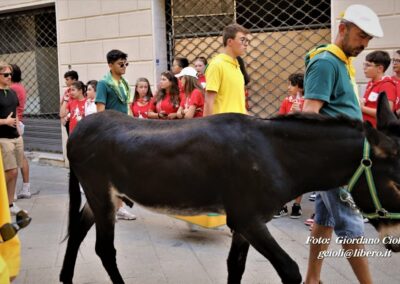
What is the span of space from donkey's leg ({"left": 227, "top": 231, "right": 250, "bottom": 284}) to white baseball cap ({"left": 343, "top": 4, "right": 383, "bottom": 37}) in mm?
1546

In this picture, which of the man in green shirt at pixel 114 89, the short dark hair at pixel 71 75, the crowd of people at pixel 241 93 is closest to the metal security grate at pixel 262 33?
the crowd of people at pixel 241 93

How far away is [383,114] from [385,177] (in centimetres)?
36

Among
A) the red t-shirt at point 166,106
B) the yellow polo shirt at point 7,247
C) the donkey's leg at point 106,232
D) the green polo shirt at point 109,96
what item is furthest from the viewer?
the red t-shirt at point 166,106

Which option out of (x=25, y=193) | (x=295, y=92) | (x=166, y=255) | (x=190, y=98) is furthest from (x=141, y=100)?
(x=166, y=255)

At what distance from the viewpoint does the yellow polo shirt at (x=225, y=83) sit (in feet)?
16.8

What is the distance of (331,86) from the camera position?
128 inches

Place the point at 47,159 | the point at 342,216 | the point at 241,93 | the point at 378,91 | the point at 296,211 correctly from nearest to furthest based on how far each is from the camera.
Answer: the point at 342,216 → the point at 241,93 → the point at 378,91 → the point at 296,211 → the point at 47,159

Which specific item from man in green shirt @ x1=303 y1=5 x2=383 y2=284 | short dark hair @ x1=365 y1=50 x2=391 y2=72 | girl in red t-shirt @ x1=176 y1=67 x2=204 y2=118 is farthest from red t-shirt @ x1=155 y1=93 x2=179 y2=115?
man in green shirt @ x1=303 y1=5 x2=383 y2=284

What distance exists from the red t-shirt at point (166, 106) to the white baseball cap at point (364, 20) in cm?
395

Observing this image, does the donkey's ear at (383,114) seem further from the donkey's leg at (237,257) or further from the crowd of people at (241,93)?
the donkey's leg at (237,257)

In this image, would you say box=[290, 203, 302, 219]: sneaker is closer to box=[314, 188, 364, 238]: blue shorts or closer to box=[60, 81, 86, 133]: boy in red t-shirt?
box=[314, 188, 364, 238]: blue shorts

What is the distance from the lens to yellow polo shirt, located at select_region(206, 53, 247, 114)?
5113mm

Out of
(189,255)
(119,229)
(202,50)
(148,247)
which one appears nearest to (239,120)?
(189,255)

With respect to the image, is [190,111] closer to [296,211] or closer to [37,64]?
[296,211]
